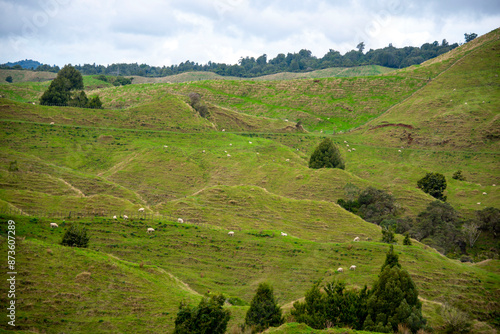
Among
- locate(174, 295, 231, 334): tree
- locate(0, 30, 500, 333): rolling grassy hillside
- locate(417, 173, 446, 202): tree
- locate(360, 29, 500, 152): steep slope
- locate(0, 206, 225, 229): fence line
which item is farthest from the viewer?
locate(360, 29, 500, 152): steep slope

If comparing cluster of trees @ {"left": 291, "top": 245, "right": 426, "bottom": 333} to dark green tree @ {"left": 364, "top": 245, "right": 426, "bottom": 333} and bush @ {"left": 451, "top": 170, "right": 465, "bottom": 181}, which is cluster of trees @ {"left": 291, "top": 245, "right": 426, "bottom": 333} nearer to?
dark green tree @ {"left": 364, "top": 245, "right": 426, "bottom": 333}

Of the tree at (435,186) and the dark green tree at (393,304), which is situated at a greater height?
the tree at (435,186)

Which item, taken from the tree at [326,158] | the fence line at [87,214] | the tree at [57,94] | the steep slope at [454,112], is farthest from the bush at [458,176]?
the tree at [57,94]

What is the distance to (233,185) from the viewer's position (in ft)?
263

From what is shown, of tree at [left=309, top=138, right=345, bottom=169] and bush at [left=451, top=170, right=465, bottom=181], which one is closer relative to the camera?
tree at [left=309, top=138, right=345, bottom=169]

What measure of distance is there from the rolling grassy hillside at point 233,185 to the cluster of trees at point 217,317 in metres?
2.62

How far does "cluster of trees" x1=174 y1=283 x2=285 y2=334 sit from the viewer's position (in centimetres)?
2669

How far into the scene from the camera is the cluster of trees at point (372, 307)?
96.5 ft

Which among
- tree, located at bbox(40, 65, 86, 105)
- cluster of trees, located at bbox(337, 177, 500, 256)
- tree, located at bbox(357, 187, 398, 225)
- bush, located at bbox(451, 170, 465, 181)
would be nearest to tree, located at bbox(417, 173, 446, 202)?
cluster of trees, located at bbox(337, 177, 500, 256)

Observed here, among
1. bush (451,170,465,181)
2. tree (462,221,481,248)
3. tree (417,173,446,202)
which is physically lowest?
tree (462,221,481,248)

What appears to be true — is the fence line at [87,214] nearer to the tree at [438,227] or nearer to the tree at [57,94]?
the tree at [438,227]

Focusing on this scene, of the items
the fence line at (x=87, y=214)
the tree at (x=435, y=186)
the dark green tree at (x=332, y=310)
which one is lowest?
the dark green tree at (x=332, y=310)

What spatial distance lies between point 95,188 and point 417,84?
445 feet

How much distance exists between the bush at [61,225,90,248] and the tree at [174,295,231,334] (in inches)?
707
